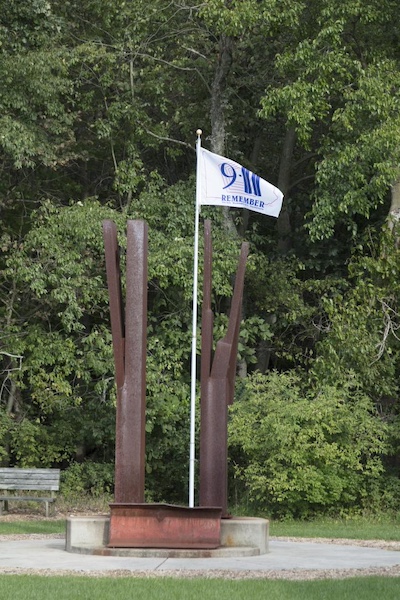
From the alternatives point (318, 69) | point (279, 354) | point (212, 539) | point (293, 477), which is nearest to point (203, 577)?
point (212, 539)

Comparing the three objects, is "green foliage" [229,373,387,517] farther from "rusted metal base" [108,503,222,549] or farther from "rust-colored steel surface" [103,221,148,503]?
"rusted metal base" [108,503,222,549]

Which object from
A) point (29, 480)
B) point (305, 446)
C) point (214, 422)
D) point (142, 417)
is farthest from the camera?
point (29, 480)

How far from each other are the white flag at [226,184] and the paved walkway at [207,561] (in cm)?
448

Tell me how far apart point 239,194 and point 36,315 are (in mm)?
10532

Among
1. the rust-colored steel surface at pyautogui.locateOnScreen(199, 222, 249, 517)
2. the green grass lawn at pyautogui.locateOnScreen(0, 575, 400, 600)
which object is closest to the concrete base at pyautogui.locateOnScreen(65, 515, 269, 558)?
the rust-colored steel surface at pyautogui.locateOnScreen(199, 222, 249, 517)

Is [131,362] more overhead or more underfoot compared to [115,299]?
more underfoot

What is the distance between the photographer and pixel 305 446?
20703mm

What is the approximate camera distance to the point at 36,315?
1001 inches

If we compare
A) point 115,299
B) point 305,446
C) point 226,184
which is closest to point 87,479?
point 305,446

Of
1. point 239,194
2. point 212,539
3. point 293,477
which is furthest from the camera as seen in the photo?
point 293,477

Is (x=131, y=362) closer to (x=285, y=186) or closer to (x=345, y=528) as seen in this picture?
(x=345, y=528)

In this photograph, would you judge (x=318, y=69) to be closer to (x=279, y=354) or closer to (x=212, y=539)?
(x=279, y=354)

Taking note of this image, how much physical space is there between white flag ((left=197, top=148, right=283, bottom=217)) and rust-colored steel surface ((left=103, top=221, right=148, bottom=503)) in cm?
198

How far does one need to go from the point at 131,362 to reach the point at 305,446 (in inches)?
299
